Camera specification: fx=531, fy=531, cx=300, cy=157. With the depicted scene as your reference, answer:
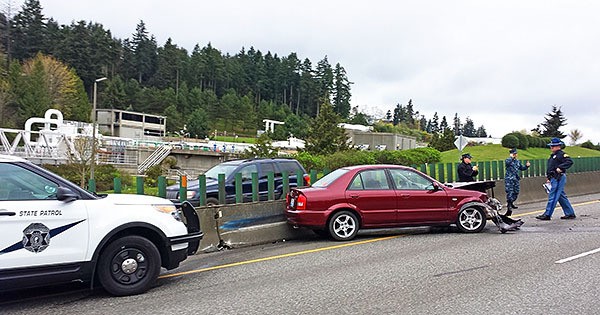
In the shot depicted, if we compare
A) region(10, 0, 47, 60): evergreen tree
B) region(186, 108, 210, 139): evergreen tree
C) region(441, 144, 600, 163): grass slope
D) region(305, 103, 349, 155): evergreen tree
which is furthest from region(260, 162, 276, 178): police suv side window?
region(10, 0, 47, 60): evergreen tree

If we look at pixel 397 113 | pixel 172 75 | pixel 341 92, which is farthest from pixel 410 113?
pixel 172 75

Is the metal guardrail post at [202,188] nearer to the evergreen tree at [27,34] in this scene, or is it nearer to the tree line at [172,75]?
the tree line at [172,75]

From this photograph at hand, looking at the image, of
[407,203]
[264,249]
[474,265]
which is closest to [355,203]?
[407,203]

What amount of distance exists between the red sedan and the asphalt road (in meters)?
0.44

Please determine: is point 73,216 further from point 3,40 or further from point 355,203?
point 3,40

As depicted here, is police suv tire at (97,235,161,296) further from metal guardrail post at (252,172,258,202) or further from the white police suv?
metal guardrail post at (252,172,258,202)

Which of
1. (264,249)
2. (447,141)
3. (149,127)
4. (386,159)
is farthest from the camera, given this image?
(149,127)

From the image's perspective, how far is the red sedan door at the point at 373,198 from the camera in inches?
405

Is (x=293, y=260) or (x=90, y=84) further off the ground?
(x=90, y=84)

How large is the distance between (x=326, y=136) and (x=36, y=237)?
40.1 m

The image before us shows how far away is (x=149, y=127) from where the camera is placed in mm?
103000

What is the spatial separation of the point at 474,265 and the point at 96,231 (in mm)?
5257

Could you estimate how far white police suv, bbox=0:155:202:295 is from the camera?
5.72 meters

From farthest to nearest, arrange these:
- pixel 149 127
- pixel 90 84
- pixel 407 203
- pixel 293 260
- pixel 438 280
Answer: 1. pixel 90 84
2. pixel 149 127
3. pixel 407 203
4. pixel 293 260
5. pixel 438 280
